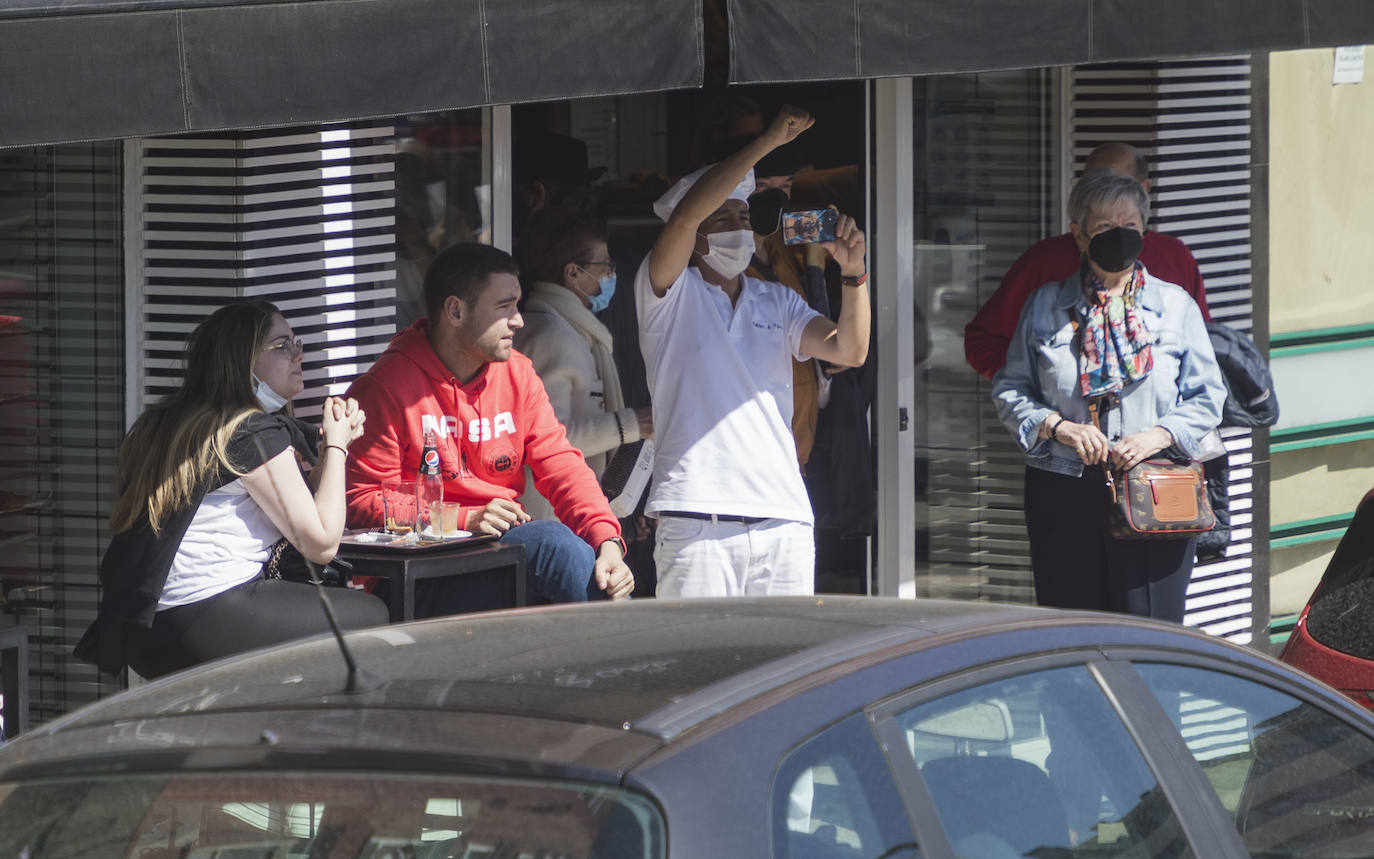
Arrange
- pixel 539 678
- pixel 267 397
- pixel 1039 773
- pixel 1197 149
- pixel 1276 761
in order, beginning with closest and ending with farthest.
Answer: pixel 539 678, pixel 1039 773, pixel 1276 761, pixel 267 397, pixel 1197 149

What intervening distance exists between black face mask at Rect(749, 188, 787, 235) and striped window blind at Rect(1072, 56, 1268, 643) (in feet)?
7.10

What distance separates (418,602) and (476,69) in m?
1.51

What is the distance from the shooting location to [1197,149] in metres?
7.44

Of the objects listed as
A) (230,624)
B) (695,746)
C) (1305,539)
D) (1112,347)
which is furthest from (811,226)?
(1305,539)

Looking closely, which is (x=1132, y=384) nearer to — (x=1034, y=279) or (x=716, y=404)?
(x=1034, y=279)

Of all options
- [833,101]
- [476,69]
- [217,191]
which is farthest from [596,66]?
[833,101]

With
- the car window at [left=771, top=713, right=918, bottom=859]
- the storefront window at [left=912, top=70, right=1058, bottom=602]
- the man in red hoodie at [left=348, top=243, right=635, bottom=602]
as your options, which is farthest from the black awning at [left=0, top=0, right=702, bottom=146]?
the car window at [left=771, top=713, right=918, bottom=859]

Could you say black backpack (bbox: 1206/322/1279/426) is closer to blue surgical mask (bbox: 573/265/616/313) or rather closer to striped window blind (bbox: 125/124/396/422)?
blue surgical mask (bbox: 573/265/616/313)

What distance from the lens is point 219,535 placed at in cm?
470

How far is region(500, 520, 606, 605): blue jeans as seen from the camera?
17.2 ft

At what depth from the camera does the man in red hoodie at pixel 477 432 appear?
521cm

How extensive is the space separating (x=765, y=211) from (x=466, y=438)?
49.1 inches

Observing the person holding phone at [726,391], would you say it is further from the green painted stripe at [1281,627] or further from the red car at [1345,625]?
the green painted stripe at [1281,627]

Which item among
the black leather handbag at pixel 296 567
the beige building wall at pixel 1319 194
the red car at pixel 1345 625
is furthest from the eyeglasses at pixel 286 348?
the beige building wall at pixel 1319 194
